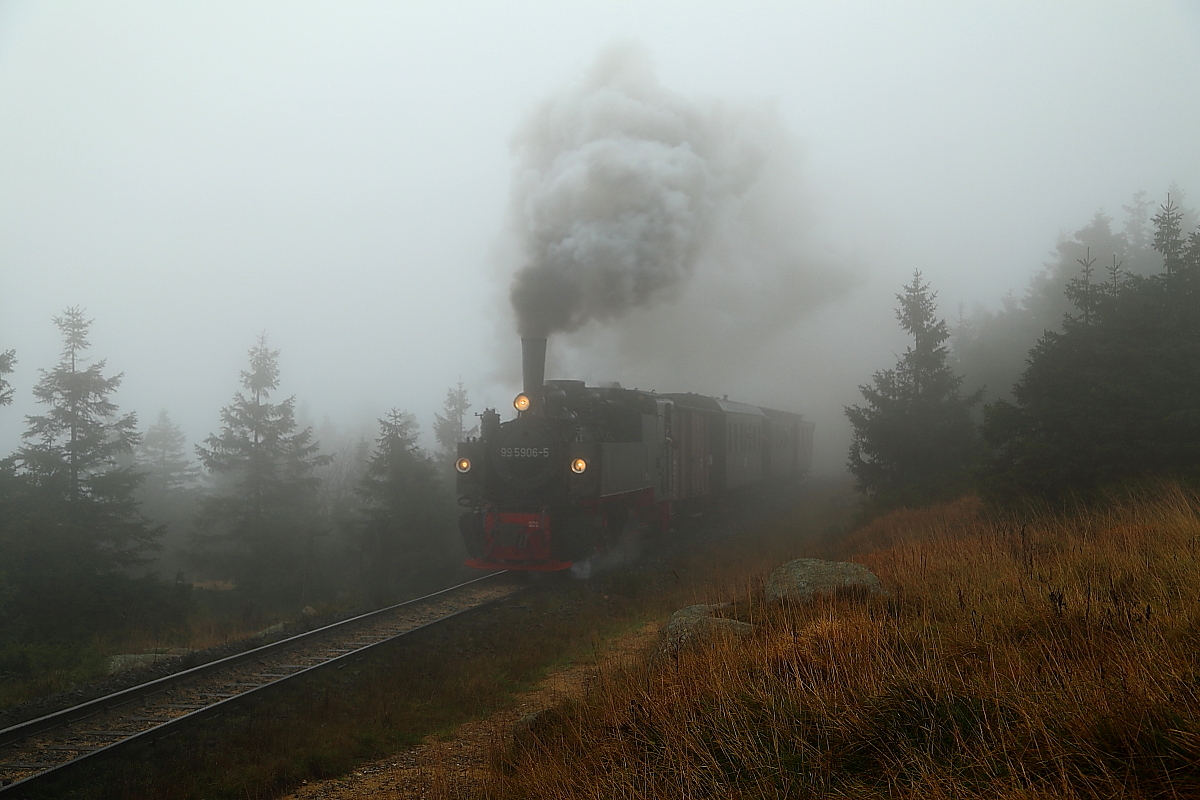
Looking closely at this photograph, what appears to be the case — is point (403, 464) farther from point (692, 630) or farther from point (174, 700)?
point (692, 630)

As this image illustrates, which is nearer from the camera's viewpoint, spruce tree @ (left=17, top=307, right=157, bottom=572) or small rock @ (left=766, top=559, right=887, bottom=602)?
small rock @ (left=766, top=559, right=887, bottom=602)

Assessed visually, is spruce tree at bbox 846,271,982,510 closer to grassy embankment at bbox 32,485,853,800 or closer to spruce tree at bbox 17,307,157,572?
grassy embankment at bbox 32,485,853,800

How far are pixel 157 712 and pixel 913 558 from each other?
7937 mm

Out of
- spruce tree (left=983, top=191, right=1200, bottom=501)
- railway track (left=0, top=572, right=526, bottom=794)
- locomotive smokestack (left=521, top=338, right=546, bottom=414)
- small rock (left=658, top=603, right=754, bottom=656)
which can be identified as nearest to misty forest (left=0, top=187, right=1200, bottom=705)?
spruce tree (left=983, top=191, right=1200, bottom=501)

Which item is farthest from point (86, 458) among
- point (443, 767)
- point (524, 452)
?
point (443, 767)

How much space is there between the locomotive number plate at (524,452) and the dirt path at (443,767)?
6.14 metres

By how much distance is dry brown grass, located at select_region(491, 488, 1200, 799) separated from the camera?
260cm

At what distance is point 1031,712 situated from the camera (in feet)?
9.66

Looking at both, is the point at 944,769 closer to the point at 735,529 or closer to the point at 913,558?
the point at 913,558

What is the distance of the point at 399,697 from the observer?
7.25 m

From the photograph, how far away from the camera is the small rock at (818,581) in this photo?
22.1 feet

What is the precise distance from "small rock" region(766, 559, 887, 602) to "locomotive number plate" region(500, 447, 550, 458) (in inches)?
235

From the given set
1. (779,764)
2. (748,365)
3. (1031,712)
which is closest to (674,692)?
(779,764)

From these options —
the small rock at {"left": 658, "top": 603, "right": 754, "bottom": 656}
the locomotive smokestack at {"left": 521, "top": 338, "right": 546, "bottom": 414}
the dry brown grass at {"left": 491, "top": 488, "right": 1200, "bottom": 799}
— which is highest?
the locomotive smokestack at {"left": 521, "top": 338, "right": 546, "bottom": 414}
